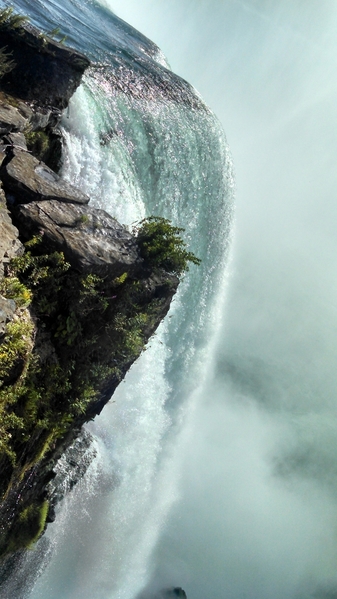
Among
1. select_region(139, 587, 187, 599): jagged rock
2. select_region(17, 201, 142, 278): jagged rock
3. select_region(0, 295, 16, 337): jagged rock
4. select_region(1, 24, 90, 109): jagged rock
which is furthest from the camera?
select_region(139, 587, 187, 599): jagged rock

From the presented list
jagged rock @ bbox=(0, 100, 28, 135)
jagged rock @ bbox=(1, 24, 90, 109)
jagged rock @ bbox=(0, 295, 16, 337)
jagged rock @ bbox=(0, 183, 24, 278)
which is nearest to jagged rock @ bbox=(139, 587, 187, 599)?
jagged rock @ bbox=(0, 295, 16, 337)

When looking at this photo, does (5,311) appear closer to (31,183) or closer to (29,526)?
(31,183)

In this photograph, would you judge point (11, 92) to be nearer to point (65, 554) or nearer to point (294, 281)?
point (65, 554)

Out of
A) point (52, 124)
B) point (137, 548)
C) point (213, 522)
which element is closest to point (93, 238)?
point (52, 124)

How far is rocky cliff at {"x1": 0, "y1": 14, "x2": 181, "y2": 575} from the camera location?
21.3 ft

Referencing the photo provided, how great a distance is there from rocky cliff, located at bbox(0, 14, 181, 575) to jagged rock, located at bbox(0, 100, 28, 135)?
0.03 metres

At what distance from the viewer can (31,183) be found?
7.94m

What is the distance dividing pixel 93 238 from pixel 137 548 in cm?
1156

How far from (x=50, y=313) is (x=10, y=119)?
471cm

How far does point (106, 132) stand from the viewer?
15375mm

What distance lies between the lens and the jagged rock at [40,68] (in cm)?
1158

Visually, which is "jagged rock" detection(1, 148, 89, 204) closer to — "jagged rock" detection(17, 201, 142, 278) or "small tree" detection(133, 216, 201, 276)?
"jagged rock" detection(17, 201, 142, 278)

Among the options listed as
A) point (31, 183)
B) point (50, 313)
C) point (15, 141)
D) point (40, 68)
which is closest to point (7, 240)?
point (50, 313)

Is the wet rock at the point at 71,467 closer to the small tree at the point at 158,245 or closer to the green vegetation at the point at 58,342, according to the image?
the green vegetation at the point at 58,342
